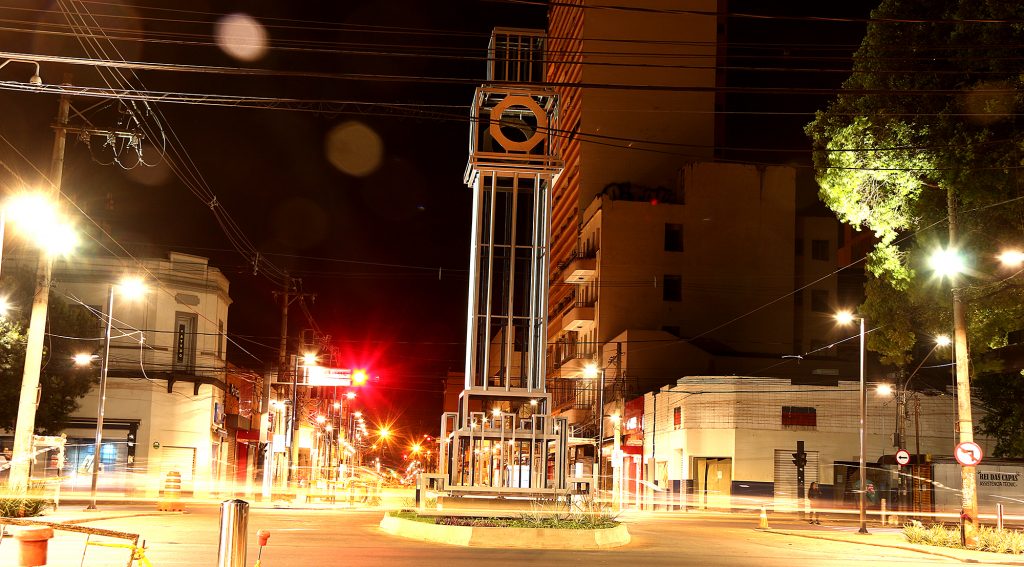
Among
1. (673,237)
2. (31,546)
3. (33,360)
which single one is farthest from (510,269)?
(673,237)

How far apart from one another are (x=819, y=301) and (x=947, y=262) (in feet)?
169

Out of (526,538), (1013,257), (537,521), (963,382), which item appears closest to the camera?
(526,538)

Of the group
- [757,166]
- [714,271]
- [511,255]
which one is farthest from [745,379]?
[511,255]

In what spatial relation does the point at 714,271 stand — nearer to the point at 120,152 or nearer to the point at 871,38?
the point at 871,38

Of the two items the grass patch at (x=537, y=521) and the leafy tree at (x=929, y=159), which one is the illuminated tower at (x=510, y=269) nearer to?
the grass patch at (x=537, y=521)

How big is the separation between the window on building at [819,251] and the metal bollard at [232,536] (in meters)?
72.7

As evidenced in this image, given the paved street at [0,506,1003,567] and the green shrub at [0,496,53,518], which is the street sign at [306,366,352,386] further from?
the green shrub at [0,496,53,518]

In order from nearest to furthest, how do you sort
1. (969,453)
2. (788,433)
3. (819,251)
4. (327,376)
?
(969,453) < (327,376) < (788,433) < (819,251)

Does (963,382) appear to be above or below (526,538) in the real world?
above

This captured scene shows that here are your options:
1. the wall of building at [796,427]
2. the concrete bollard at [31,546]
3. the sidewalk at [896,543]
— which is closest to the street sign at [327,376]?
the wall of building at [796,427]

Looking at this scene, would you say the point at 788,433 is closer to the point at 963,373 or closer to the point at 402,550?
the point at 963,373

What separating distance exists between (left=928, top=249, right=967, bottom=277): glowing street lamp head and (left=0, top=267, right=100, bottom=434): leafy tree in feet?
96.2

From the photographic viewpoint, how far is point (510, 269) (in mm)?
24984

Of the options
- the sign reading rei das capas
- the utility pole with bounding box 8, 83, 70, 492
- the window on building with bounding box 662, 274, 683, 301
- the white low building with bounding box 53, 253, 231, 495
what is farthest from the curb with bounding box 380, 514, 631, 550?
the window on building with bounding box 662, 274, 683, 301
